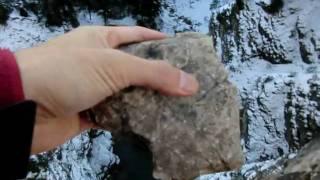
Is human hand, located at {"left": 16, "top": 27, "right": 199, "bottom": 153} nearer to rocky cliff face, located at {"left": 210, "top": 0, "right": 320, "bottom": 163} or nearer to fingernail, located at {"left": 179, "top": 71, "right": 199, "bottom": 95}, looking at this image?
fingernail, located at {"left": 179, "top": 71, "right": 199, "bottom": 95}

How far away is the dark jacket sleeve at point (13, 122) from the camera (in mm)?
1077

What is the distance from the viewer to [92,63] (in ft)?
4.01

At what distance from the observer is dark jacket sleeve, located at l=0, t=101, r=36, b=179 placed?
107 cm

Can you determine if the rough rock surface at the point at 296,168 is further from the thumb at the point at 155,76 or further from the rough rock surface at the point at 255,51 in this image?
the thumb at the point at 155,76

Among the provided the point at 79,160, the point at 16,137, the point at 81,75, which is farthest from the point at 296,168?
the point at 79,160

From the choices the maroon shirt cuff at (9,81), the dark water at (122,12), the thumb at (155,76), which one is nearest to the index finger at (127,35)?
the thumb at (155,76)

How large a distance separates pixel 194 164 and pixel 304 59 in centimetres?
191

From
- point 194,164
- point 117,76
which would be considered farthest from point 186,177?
point 117,76

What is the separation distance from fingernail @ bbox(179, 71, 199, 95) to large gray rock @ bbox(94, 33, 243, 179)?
0.02m

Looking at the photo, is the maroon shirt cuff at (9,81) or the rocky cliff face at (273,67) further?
the rocky cliff face at (273,67)

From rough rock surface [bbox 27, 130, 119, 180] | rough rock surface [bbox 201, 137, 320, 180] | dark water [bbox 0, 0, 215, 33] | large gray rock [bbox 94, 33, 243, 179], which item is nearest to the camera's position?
large gray rock [bbox 94, 33, 243, 179]

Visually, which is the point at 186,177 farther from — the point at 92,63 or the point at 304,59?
the point at 304,59

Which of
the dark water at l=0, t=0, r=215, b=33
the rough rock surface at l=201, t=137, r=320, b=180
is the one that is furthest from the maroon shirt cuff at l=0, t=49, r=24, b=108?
the dark water at l=0, t=0, r=215, b=33

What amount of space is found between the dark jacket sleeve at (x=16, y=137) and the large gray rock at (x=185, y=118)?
9.8 inches
